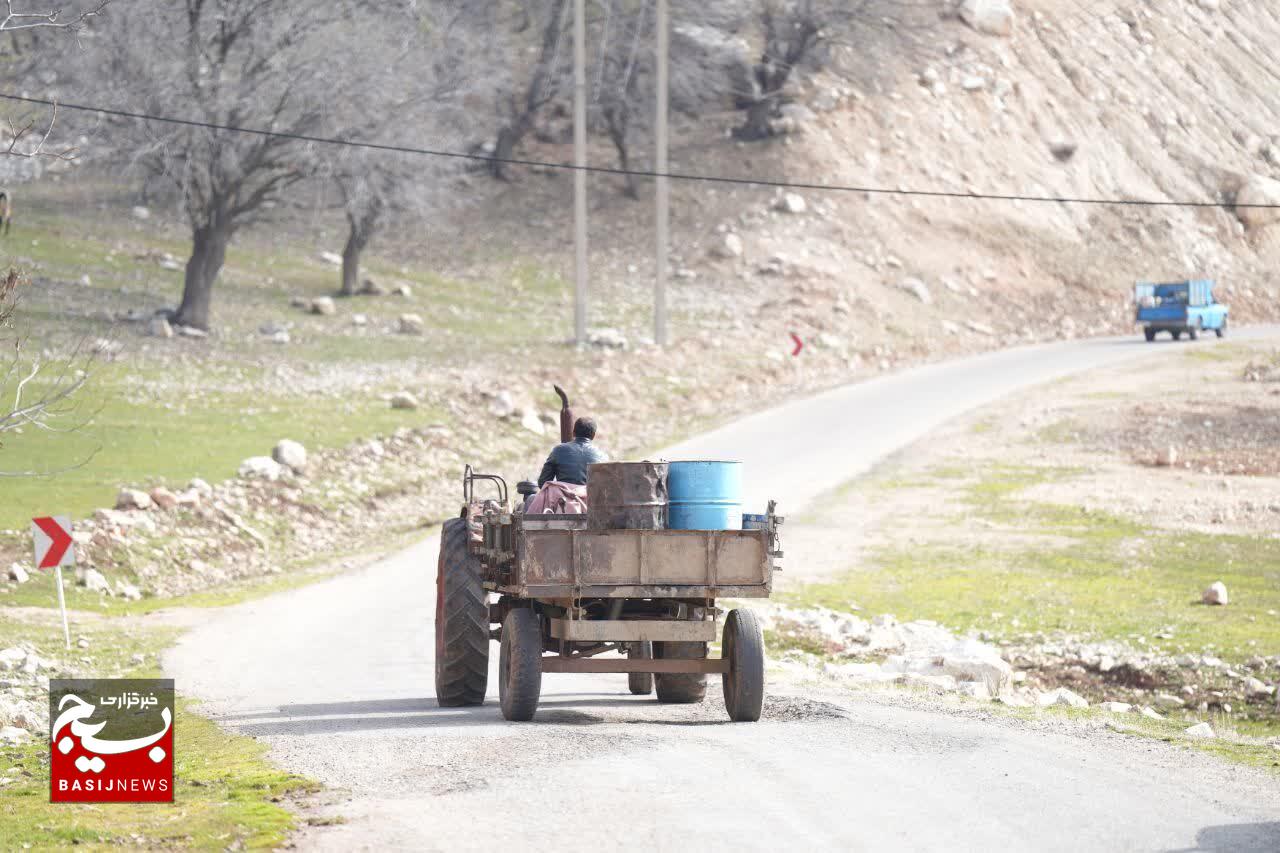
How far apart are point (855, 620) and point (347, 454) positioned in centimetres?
1414

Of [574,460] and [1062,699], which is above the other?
[574,460]

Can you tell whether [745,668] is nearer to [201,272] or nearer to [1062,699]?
[1062,699]

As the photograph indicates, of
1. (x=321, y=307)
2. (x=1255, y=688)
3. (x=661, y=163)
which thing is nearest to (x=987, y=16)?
(x=661, y=163)

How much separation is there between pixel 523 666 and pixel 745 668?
1.81 meters

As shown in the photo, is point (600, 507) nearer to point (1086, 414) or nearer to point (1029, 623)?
point (1029, 623)

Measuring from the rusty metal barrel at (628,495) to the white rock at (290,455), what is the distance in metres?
19.2

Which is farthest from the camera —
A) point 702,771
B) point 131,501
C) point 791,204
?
point 791,204

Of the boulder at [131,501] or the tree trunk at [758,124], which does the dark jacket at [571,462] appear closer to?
the boulder at [131,501]

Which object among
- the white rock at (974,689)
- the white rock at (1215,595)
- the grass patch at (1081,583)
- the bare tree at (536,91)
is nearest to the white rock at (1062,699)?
the white rock at (974,689)

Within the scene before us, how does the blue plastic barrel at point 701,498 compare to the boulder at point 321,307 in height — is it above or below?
below

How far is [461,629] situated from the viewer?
47.5 ft

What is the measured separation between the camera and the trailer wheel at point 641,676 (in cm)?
1464

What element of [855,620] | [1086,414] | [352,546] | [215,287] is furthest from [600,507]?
[215,287]

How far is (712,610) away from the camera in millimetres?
13555
